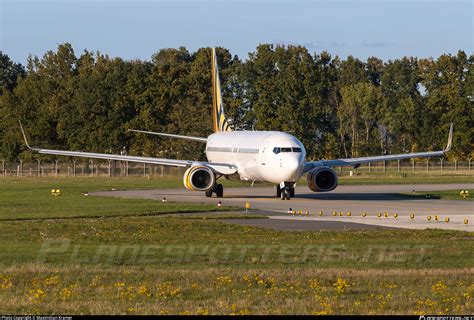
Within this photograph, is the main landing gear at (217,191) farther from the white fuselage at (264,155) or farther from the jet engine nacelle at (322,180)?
the jet engine nacelle at (322,180)

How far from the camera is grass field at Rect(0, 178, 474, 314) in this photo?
1792 cm

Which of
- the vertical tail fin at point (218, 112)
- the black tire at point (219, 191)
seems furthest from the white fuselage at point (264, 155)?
the vertical tail fin at point (218, 112)

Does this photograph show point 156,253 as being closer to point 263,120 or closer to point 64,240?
point 64,240

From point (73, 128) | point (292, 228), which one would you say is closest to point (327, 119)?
point (73, 128)

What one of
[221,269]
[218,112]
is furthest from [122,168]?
[221,269]

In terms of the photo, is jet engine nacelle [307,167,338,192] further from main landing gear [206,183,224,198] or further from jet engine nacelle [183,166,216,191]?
jet engine nacelle [183,166,216,191]

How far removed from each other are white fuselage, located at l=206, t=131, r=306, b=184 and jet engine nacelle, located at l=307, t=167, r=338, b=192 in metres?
2.21

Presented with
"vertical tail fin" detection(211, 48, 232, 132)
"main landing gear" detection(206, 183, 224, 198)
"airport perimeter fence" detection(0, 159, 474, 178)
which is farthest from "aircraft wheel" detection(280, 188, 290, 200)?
"airport perimeter fence" detection(0, 159, 474, 178)

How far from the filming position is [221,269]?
75.0ft

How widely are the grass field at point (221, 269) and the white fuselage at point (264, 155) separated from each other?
1202 cm

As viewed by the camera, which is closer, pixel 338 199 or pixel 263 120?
pixel 338 199

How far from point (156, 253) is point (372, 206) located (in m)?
22.2

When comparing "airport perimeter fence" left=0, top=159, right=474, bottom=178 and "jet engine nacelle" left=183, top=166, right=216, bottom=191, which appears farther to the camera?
"airport perimeter fence" left=0, top=159, right=474, bottom=178

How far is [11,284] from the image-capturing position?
66.2 feet
